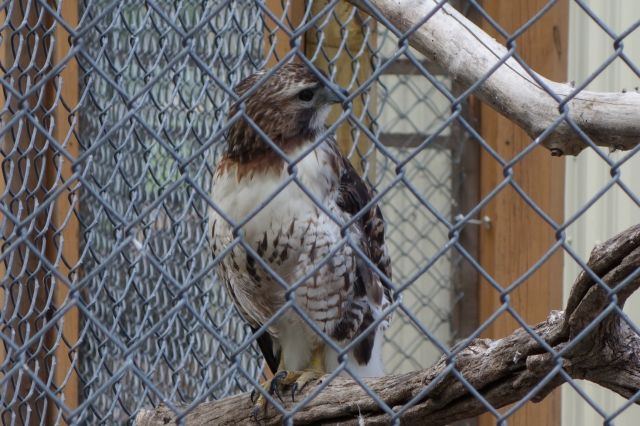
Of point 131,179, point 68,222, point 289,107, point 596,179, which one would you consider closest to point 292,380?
point 289,107

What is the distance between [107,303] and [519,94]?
1832mm

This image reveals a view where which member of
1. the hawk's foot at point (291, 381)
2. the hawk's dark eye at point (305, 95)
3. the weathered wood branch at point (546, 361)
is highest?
the hawk's dark eye at point (305, 95)

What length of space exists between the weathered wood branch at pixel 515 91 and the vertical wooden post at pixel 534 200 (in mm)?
1382

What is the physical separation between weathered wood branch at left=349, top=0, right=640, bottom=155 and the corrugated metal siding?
5.30 feet

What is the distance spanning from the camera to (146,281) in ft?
11.5

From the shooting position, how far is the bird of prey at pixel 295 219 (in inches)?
98.1

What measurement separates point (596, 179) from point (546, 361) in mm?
2138

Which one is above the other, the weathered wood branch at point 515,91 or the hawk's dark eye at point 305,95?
the hawk's dark eye at point 305,95

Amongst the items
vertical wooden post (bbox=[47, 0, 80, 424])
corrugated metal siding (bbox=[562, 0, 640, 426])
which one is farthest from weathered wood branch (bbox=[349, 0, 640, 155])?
corrugated metal siding (bbox=[562, 0, 640, 426])

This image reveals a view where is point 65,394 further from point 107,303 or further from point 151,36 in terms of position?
point 151,36

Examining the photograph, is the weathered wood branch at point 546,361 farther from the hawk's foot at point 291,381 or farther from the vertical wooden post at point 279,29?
the vertical wooden post at point 279,29

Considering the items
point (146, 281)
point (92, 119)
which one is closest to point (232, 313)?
point (146, 281)

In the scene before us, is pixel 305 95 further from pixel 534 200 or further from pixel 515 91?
pixel 534 200

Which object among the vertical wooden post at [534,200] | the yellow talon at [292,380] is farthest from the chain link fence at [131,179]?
the vertical wooden post at [534,200]
